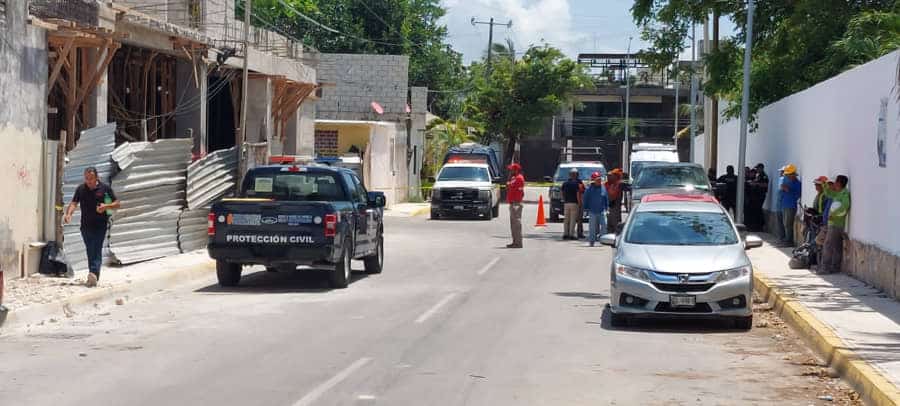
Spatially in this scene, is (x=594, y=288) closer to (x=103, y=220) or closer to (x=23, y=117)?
(x=103, y=220)

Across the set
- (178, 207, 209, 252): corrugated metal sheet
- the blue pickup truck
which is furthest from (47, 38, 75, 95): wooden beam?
(178, 207, 209, 252): corrugated metal sheet

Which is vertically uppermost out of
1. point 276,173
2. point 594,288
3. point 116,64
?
point 116,64

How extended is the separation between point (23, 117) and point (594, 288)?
29.9ft

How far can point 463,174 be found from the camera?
4319cm

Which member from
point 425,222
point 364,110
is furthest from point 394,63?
point 425,222

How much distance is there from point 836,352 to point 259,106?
27.2m

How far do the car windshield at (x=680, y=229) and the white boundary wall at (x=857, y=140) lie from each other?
9.04 ft

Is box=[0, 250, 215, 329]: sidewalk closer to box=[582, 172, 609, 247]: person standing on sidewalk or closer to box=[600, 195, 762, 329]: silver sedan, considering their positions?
box=[600, 195, 762, 329]: silver sedan

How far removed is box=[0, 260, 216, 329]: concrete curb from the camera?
14641mm

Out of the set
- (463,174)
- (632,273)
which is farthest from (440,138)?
(632,273)

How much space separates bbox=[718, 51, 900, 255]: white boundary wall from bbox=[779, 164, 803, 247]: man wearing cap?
15.0 inches

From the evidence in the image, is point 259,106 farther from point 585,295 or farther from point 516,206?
point 585,295

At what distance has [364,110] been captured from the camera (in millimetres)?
56844

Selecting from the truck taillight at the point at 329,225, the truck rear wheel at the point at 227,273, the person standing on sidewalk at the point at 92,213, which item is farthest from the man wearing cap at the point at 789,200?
the person standing on sidewalk at the point at 92,213
